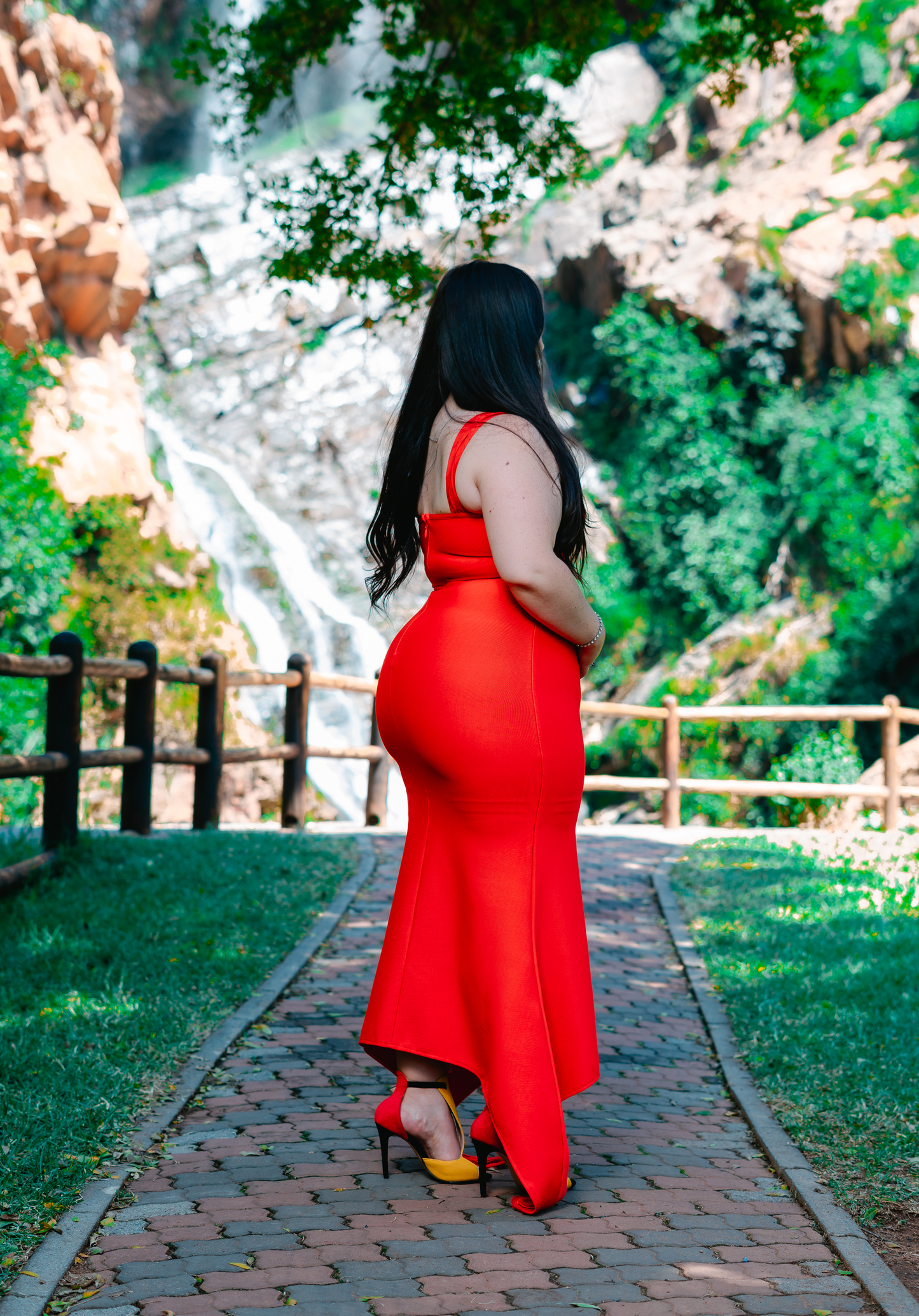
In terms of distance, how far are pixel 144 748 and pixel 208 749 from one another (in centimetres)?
99

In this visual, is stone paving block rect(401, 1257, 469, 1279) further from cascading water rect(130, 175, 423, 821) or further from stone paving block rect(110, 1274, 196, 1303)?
cascading water rect(130, 175, 423, 821)

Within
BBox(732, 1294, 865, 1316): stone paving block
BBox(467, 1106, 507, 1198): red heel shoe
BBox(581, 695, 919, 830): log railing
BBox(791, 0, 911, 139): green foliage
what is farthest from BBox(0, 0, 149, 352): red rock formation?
BBox(732, 1294, 865, 1316): stone paving block

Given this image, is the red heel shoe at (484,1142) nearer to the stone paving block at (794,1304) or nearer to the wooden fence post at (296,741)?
the stone paving block at (794,1304)

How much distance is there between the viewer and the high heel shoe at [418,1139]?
2.78m

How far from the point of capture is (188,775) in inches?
611

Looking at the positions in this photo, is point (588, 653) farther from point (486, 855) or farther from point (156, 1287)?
point (156, 1287)

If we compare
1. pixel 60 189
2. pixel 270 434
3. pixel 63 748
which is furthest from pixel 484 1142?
pixel 270 434

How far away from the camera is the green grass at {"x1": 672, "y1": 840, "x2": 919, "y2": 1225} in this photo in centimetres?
316

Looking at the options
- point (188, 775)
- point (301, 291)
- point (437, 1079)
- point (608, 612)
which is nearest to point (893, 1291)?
point (437, 1079)

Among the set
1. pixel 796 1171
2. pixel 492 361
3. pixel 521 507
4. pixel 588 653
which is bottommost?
pixel 796 1171

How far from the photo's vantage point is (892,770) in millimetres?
10414

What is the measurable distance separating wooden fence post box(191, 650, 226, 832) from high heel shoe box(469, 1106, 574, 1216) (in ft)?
19.4

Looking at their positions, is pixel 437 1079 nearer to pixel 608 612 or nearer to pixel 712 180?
pixel 608 612

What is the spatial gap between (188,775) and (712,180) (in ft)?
45.8
